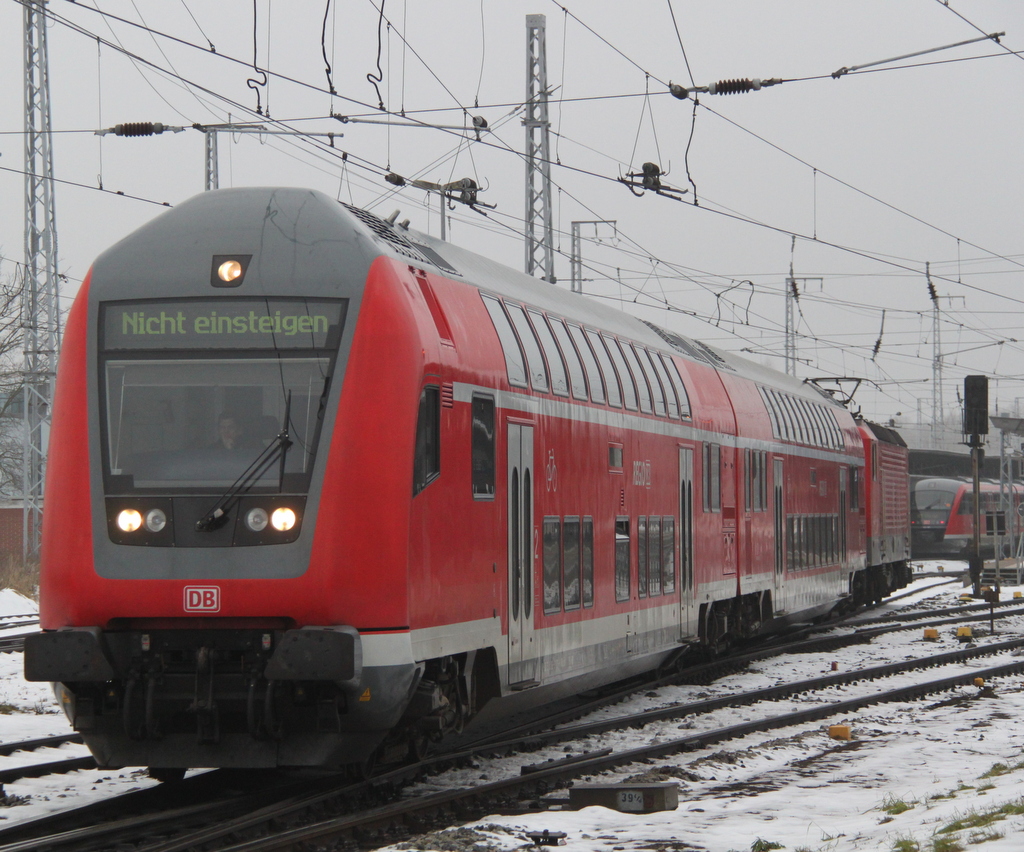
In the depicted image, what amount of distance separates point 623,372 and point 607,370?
0.55 m

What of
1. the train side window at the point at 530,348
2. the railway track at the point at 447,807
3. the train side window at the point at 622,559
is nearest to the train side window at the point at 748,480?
the train side window at the point at 622,559

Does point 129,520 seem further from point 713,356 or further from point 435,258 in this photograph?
point 713,356

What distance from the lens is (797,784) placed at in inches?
414

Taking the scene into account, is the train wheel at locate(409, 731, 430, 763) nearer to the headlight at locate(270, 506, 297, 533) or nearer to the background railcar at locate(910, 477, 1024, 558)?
the headlight at locate(270, 506, 297, 533)

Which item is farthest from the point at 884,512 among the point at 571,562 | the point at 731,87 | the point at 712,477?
the point at 571,562

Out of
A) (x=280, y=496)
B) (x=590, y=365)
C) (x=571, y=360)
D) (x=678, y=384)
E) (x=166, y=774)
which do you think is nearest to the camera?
(x=280, y=496)

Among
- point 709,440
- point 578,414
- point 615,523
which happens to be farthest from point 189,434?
point 709,440

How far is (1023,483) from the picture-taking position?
2050 inches

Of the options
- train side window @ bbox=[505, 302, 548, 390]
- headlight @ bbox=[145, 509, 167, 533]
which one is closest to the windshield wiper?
headlight @ bbox=[145, 509, 167, 533]

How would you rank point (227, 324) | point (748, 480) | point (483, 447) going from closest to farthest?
1. point (227, 324)
2. point (483, 447)
3. point (748, 480)

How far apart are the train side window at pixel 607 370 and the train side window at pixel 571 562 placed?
1.61 meters

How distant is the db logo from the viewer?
846 centimetres

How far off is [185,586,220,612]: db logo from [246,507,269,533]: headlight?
1.31 feet

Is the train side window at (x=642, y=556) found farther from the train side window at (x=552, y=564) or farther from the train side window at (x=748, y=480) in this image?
the train side window at (x=748, y=480)
